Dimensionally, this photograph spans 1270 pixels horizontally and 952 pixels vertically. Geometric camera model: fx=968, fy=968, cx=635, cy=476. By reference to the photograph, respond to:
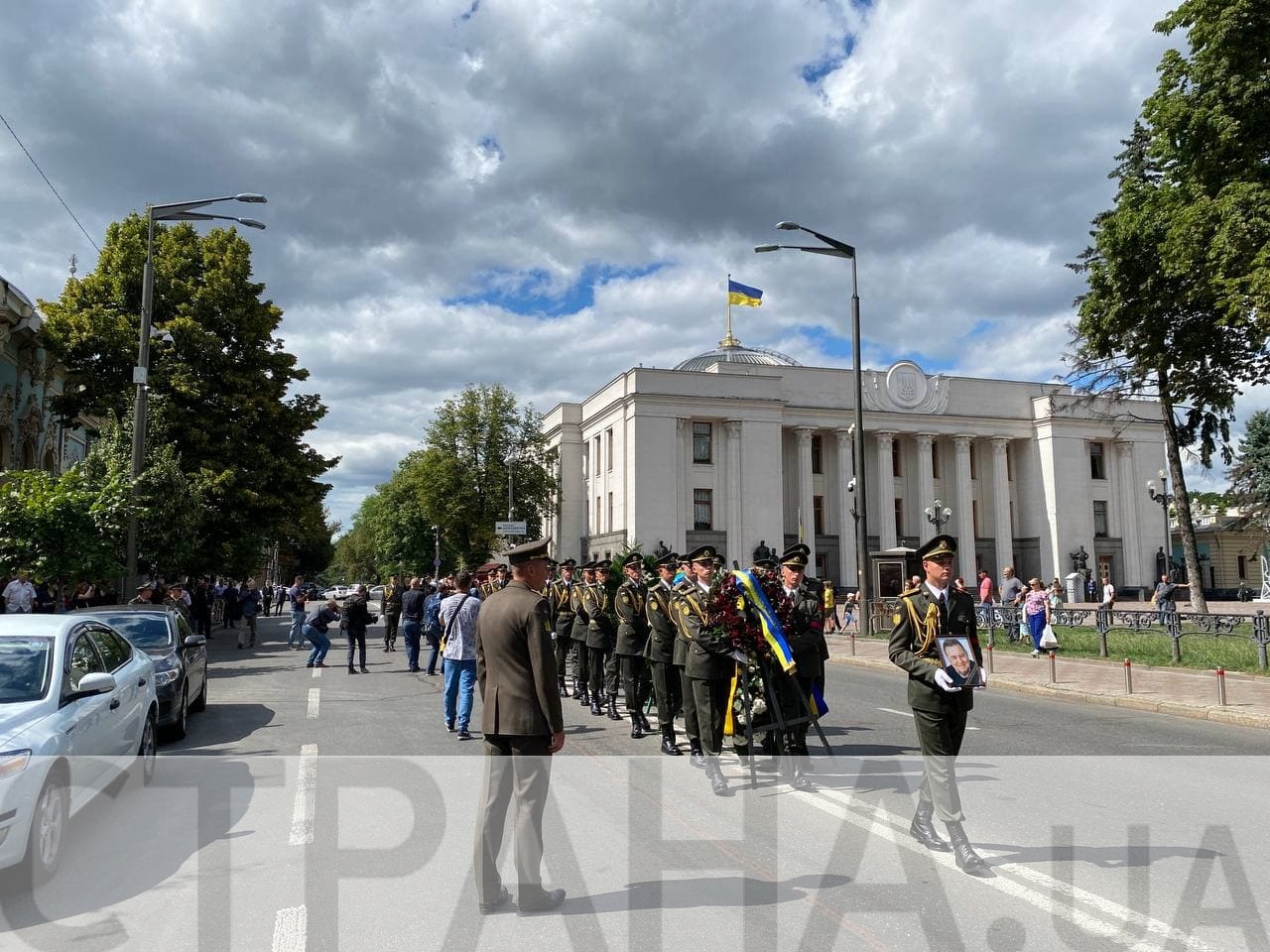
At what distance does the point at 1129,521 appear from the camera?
2516 inches

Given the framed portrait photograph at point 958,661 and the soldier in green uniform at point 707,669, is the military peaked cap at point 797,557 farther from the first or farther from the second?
the framed portrait photograph at point 958,661

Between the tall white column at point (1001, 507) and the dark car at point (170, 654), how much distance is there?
5851 centimetres

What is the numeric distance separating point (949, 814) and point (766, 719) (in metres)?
2.91

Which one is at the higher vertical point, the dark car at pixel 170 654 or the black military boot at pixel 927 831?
the dark car at pixel 170 654

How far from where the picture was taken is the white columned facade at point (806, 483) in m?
59.3

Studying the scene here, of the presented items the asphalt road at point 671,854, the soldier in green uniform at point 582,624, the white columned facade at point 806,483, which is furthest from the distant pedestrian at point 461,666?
the white columned facade at point 806,483

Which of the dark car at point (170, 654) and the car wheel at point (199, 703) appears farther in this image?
the car wheel at point (199, 703)

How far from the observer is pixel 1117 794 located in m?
7.55

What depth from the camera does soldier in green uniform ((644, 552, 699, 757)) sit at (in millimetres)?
9148

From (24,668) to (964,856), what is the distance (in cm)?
601

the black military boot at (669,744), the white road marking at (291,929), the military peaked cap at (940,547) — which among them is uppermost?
the military peaked cap at (940,547)

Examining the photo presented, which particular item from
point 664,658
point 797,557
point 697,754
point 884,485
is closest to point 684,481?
point 884,485

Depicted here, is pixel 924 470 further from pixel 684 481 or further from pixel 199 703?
pixel 199 703

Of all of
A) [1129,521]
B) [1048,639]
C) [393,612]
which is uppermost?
[1129,521]
